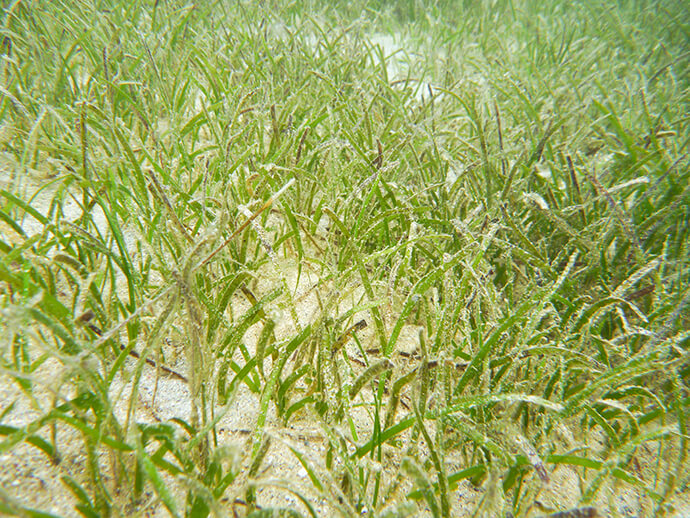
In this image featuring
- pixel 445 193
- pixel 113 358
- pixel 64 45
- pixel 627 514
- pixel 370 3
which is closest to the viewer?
pixel 627 514

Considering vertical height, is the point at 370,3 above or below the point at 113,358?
above

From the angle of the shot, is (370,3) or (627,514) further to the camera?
(370,3)

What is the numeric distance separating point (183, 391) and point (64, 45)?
3192 millimetres

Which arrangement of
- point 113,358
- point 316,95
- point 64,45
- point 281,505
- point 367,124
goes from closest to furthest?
point 281,505 → point 113,358 → point 367,124 → point 316,95 → point 64,45

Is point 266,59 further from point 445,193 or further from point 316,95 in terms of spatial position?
point 445,193

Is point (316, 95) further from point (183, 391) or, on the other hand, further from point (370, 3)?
point (370, 3)

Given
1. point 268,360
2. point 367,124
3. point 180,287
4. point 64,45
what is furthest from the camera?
point 64,45

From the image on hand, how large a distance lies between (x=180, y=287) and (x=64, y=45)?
3.27 metres

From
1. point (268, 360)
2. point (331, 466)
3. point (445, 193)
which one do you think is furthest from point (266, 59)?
point (331, 466)

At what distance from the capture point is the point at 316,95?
8.51ft

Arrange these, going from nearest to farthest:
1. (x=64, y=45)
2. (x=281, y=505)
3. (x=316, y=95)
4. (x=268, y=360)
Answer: (x=281, y=505)
(x=268, y=360)
(x=316, y=95)
(x=64, y=45)

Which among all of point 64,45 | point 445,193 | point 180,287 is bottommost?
point 180,287

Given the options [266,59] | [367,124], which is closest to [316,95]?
[266,59]

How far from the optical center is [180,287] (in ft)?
2.50
